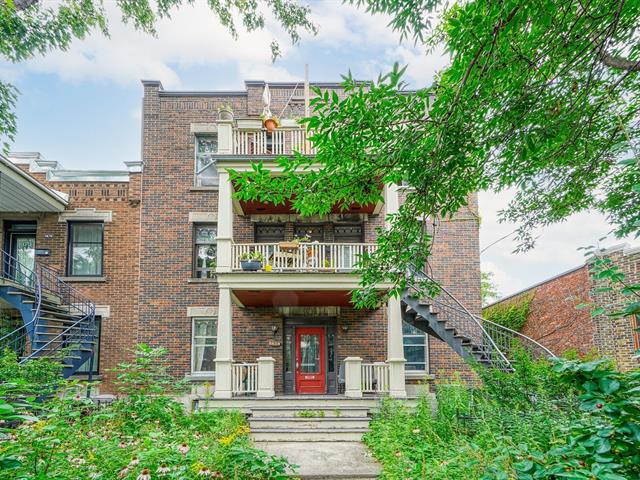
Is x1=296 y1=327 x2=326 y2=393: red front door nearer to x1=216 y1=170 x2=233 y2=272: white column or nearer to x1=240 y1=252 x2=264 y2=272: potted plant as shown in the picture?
x1=240 y1=252 x2=264 y2=272: potted plant

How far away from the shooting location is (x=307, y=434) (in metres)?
9.11

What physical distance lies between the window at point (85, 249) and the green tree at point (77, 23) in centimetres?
626

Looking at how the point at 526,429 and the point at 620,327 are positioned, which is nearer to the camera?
the point at 526,429

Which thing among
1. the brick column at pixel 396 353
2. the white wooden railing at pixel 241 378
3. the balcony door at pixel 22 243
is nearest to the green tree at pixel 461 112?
the brick column at pixel 396 353

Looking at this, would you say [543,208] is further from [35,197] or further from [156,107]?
[35,197]

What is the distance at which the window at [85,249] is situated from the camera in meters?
13.9

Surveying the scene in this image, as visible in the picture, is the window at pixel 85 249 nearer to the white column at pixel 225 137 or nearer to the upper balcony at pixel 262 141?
the white column at pixel 225 137

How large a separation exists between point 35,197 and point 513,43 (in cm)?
1322

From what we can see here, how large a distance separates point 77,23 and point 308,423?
32.6ft

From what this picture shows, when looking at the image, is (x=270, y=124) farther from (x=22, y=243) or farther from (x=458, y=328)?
(x=22, y=243)

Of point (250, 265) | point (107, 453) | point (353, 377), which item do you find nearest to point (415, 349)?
point (353, 377)

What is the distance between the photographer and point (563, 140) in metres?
4.91

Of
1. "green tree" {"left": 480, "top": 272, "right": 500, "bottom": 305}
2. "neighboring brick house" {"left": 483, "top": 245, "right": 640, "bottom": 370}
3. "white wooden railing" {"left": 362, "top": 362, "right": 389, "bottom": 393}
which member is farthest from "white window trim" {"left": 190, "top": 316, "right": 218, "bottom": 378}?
"green tree" {"left": 480, "top": 272, "right": 500, "bottom": 305}

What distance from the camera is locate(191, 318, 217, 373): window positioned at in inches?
518
